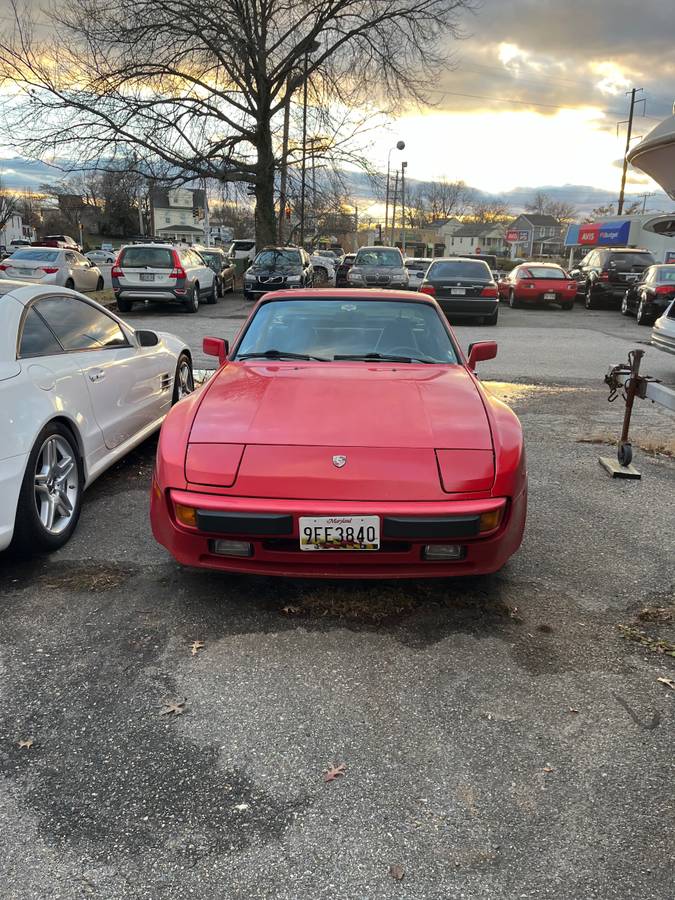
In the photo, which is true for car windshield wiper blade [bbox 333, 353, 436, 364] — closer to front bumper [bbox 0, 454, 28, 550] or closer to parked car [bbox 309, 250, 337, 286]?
front bumper [bbox 0, 454, 28, 550]

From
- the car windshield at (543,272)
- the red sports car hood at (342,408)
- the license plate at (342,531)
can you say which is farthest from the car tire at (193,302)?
the license plate at (342,531)

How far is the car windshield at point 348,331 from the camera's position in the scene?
4312 mm

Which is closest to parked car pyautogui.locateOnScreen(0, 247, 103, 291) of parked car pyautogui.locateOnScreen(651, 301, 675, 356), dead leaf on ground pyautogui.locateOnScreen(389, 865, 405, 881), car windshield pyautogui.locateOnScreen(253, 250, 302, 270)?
car windshield pyautogui.locateOnScreen(253, 250, 302, 270)

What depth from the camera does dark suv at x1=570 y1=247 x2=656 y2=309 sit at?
2077 centimetres

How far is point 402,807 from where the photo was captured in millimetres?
2055

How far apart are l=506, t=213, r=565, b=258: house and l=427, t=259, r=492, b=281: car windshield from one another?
96.5 meters

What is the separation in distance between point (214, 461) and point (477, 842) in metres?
1.83

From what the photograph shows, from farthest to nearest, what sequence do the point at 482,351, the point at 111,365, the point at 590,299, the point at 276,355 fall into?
1. the point at 590,299
2. the point at 111,365
3. the point at 482,351
4. the point at 276,355

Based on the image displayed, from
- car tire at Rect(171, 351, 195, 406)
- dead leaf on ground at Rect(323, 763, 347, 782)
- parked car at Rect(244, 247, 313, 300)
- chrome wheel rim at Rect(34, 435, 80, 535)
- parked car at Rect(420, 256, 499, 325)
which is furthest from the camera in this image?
parked car at Rect(244, 247, 313, 300)

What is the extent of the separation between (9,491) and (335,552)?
5.49ft

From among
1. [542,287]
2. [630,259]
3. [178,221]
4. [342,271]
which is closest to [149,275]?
[342,271]

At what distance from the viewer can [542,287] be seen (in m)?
20.5

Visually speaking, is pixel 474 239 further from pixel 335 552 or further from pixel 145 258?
pixel 335 552

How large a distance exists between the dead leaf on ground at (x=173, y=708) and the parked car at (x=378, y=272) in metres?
17.2
